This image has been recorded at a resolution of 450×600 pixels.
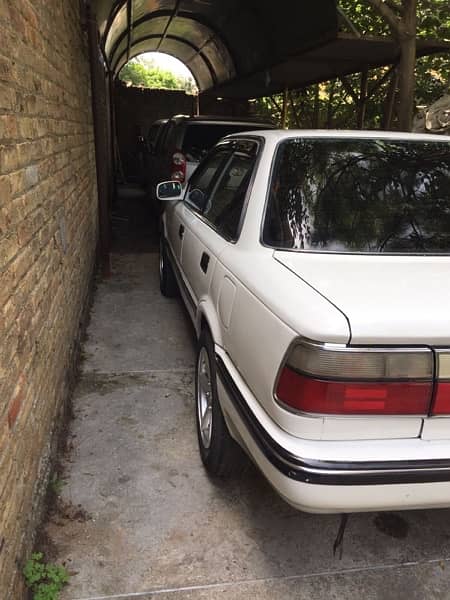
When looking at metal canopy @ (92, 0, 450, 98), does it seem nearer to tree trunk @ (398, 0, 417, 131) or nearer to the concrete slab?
tree trunk @ (398, 0, 417, 131)

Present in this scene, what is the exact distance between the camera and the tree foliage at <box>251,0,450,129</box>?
7.96 metres

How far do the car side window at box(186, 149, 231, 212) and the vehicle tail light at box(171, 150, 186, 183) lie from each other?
2.92 m

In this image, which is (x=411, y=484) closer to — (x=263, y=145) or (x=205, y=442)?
(x=205, y=442)

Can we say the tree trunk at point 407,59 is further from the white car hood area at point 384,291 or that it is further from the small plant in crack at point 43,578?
the small plant in crack at point 43,578

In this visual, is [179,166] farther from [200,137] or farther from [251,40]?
[251,40]

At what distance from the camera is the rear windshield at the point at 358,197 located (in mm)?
2291

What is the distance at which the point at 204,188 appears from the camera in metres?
3.79

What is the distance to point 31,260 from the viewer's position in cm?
227

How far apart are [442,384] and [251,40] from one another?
428 inches

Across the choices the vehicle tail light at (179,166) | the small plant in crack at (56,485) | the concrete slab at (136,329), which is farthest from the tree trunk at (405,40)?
the small plant in crack at (56,485)

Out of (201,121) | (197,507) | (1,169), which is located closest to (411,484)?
(197,507)

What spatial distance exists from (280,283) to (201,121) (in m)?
5.87

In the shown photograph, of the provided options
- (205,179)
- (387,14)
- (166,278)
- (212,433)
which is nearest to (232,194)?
(205,179)

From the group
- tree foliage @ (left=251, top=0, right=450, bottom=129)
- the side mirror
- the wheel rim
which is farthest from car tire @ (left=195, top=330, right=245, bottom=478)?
tree foliage @ (left=251, top=0, right=450, bottom=129)
